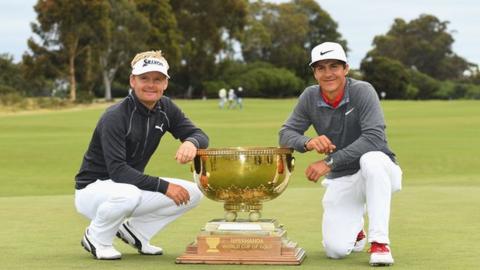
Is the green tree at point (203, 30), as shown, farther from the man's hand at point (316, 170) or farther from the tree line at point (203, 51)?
the man's hand at point (316, 170)

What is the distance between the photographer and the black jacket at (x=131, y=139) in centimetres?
594

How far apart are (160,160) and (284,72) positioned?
80.3m

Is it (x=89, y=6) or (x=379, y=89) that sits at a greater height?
(x=89, y=6)

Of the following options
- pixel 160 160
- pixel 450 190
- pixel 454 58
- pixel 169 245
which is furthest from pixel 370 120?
pixel 454 58

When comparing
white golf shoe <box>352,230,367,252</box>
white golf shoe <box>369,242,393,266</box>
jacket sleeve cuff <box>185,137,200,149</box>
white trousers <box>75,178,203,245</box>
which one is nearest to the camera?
white golf shoe <box>369,242,393,266</box>

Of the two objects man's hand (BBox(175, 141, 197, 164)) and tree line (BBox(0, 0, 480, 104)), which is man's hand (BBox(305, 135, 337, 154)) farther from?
tree line (BBox(0, 0, 480, 104))

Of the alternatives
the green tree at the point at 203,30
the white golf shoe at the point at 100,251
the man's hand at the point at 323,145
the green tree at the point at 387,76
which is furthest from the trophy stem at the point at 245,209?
the green tree at the point at 387,76

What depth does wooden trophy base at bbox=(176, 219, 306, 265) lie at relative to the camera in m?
5.72

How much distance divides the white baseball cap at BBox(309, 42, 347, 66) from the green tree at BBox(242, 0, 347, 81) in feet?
320

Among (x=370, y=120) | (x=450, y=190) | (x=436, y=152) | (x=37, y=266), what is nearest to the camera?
(x=37, y=266)

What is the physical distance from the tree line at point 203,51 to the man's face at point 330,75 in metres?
66.0

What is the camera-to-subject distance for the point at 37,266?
5570 millimetres

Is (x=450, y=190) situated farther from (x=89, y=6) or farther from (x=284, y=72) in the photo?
(x=284, y=72)

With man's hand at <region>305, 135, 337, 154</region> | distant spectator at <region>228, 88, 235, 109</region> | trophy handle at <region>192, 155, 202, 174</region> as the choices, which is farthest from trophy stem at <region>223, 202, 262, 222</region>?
distant spectator at <region>228, 88, 235, 109</region>
